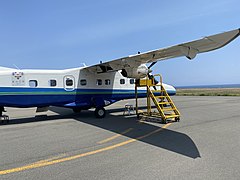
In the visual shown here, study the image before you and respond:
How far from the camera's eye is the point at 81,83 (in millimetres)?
12641

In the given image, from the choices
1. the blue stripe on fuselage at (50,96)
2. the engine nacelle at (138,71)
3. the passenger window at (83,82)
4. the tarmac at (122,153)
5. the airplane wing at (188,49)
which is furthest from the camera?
the passenger window at (83,82)

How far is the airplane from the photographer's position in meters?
10.2

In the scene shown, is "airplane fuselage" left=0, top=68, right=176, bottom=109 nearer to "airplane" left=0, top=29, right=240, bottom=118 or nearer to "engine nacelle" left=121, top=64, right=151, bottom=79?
"airplane" left=0, top=29, right=240, bottom=118

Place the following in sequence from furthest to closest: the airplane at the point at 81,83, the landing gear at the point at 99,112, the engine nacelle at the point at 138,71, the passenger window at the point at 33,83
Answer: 1. the landing gear at the point at 99,112
2. the engine nacelle at the point at 138,71
3. the passenger window at the point at 33,83
4. the airplane at the point at 81,83

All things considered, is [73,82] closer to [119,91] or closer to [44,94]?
[44,94]

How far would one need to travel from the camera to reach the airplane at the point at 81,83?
1017 cm

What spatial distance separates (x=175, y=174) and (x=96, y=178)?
5.45ft

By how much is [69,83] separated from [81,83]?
2.61 ft

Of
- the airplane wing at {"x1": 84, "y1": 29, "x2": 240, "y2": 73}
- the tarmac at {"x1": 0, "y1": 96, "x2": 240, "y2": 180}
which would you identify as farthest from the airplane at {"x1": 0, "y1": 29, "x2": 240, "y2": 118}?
the tarmac at {"x1": 0, "y1": 96, "x2": 240, "y2": 180}

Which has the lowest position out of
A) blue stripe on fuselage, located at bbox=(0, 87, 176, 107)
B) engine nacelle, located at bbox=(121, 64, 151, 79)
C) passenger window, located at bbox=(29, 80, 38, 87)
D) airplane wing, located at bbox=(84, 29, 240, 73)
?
blue stripe on fuselage, located at bbox=(0, 87, 176, 107)

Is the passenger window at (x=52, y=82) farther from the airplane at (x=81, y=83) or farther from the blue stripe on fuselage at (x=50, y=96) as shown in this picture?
the blue stripe on fuselage at (x=50, y=96)

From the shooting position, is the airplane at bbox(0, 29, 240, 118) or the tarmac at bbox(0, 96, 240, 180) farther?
the airplane at bbox(0, 29, 240, 118)

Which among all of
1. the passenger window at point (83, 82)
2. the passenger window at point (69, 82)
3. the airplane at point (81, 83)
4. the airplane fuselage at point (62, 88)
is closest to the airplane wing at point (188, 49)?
the airplane at point (81, 83)

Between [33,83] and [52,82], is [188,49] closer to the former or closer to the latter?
[52,82]
